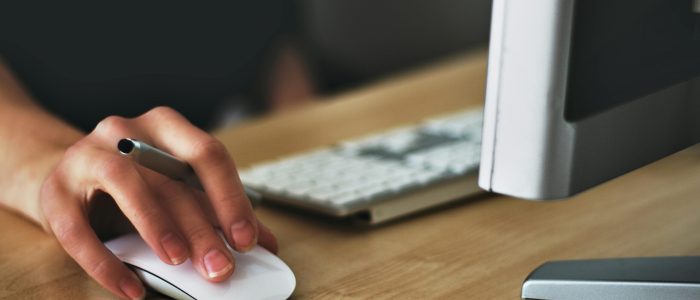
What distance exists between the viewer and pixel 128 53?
187cm

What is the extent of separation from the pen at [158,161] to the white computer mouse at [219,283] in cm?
5

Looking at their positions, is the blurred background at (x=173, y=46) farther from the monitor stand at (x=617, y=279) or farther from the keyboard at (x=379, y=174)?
the monitor stand at (x=617, y=279)

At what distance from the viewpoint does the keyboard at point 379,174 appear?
28.3 inches

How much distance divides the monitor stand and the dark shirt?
997 mm

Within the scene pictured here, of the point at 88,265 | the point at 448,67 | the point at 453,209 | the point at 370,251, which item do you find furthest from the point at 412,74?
the point at 88,265

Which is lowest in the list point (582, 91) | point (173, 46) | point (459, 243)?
point (173, 46)

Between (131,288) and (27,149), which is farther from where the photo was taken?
(27,149)

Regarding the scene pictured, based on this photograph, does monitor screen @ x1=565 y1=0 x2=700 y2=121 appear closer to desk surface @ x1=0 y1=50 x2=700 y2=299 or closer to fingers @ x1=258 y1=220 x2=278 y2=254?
desk surface @ x1=0 y1=50 x2=700 y2=299

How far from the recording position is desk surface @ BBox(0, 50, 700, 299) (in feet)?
1.94

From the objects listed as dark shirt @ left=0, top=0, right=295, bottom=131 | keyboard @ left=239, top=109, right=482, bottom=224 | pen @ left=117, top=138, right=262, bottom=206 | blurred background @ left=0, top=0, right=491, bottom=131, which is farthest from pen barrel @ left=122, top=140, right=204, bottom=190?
blurred background @ left=0, top=0, right=491, bottom=131

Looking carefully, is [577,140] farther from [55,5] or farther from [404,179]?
[55,5]

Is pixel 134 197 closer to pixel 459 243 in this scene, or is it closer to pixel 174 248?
pixel 174 248

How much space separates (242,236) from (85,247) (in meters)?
0.11

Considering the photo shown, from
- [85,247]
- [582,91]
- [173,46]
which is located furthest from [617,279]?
[173,46]
